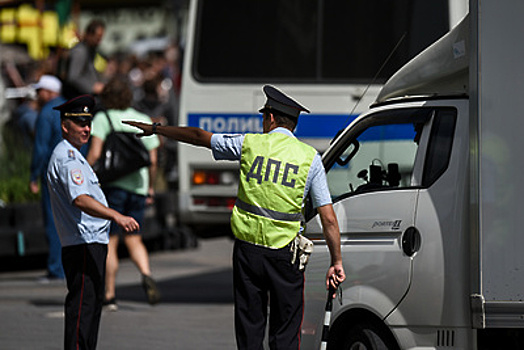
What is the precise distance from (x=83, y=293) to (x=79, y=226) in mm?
380

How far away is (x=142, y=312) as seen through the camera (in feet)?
34.0

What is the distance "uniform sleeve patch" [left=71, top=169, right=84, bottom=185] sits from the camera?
6648 millimetres

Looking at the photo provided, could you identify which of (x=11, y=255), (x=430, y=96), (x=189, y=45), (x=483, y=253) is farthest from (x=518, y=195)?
(x=11, y=255)

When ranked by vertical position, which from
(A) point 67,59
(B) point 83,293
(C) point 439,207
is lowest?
(B) point 83,293

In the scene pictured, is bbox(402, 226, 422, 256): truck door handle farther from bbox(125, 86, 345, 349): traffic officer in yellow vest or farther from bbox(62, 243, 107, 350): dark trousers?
bbox(62, 243, 107, 350): dark trousers

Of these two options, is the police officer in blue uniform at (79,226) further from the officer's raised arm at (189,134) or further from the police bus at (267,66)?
the police bus at (267,66)

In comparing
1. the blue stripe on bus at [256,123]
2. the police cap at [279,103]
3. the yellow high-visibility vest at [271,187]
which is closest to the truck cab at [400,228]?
the yellow high-visibility vest at [271,187]

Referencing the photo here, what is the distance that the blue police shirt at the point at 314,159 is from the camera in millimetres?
5871

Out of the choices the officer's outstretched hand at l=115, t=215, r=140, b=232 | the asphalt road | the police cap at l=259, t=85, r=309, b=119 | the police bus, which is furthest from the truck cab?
the police bus

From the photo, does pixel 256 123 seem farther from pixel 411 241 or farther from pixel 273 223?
pixel 273 223

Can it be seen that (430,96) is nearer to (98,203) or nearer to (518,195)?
(518,195)

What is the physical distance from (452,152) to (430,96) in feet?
1.33

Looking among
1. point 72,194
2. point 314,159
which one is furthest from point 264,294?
point 72,194

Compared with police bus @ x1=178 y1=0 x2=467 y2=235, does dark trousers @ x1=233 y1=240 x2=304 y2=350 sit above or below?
below
